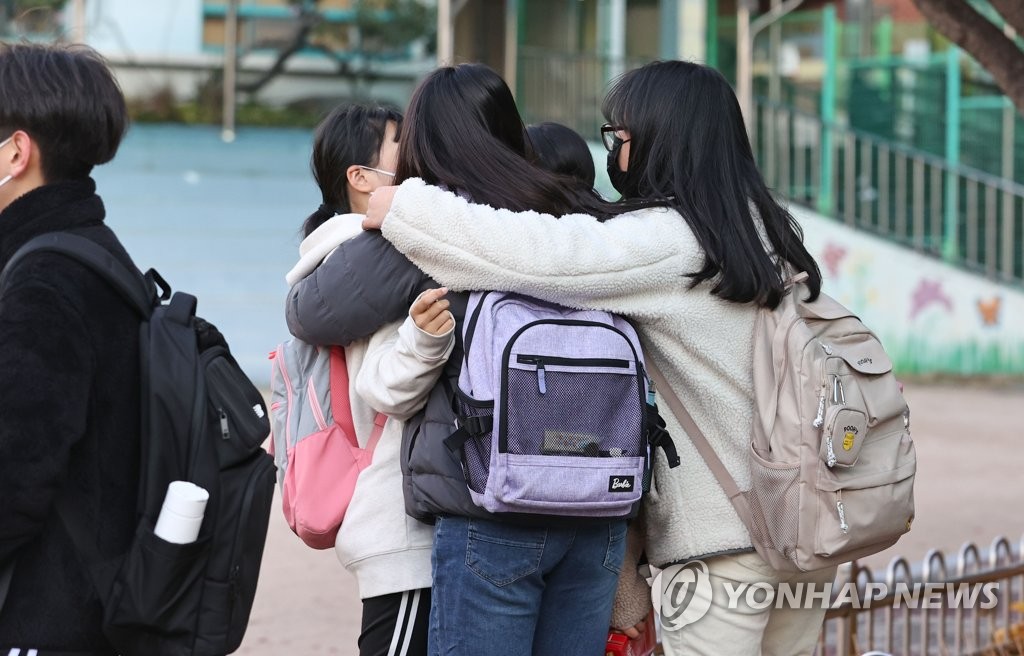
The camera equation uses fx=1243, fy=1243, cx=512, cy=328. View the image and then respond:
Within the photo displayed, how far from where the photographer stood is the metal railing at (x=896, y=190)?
12797 mm

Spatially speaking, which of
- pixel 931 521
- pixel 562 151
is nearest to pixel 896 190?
pixel 931 521

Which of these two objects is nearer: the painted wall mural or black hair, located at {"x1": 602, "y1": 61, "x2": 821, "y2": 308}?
black hair, located at {"x1": 602, "y1": 61, "x2": 821, "y2": 308}

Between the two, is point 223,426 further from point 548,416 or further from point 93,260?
point 548,416

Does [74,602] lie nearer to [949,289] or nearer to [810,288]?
[810,288]

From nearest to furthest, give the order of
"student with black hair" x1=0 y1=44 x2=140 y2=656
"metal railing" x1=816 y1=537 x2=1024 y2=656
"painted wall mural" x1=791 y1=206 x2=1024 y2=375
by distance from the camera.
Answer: "student with black hair" x1=0 y1=44 x2=140 y2=656 → "metal railing" x1=816 y1=537 x2=1024 y2=656 → "painted wall mural" x1=791 y1=206 x2=1024 y2=375

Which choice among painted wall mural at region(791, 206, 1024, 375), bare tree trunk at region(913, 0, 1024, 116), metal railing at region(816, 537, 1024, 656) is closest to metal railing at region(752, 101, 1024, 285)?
painted wall mural at region(791, 206, 1024, 375)

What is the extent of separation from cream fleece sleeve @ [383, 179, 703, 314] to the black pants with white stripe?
1.97ft

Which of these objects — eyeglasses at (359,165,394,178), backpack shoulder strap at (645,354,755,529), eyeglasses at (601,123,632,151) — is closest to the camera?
backpack shoulder strap at (645,354,755,529)

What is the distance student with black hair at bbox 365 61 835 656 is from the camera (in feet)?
7.36

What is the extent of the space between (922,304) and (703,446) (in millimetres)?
11042

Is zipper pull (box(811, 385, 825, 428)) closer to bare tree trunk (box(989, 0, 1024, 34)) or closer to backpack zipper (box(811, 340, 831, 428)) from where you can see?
backpack zipper (box(811, 340, 831, 428))

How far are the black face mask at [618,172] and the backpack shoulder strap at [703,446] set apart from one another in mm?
354

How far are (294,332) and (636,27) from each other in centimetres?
1249

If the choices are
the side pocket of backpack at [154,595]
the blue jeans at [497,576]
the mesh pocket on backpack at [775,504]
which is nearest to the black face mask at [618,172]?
the mesh pocket on backpack at [775,504]
